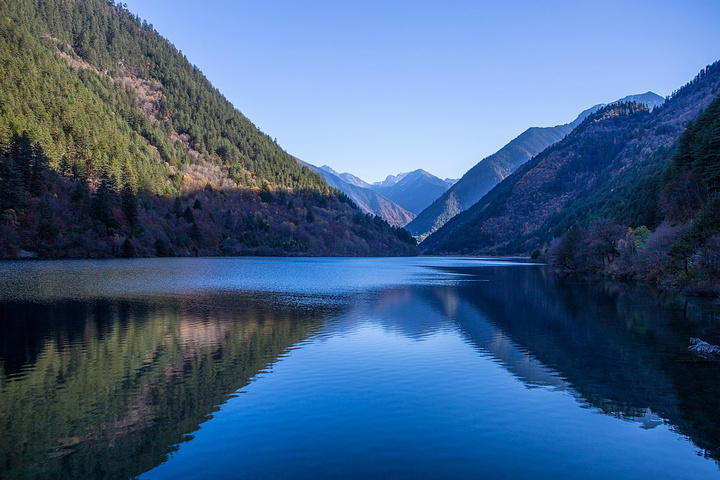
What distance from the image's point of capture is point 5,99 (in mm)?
124500

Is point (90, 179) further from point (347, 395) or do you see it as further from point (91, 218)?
point (347, 395)

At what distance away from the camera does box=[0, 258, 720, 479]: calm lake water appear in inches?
494

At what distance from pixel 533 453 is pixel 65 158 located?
138 m

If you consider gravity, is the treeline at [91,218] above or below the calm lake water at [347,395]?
above

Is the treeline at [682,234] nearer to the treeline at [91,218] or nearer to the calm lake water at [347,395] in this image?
the calm lake water at [347,395]

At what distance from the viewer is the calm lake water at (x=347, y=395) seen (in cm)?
1254

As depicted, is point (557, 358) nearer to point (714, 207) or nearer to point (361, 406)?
point (361, 406)

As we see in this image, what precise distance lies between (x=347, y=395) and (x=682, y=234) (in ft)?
174

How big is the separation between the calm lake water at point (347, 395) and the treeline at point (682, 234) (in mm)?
15487

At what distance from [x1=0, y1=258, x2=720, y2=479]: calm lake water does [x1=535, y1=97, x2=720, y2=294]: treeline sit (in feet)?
50.8

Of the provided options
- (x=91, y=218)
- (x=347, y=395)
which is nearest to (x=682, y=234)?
(x=347, y=395)

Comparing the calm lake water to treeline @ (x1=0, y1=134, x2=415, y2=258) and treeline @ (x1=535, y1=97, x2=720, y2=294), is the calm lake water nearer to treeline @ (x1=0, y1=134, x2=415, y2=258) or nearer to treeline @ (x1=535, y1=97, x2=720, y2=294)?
treeline @ (x1=535, y1=97, x2=720, y2=294)

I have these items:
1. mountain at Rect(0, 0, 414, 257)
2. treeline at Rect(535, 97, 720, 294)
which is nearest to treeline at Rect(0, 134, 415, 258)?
mountain at Rect(0, 0, 414, 257)

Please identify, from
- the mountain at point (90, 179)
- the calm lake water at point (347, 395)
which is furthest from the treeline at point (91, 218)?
the calm lake water at point (347, 395)
